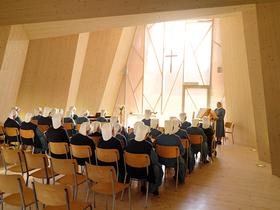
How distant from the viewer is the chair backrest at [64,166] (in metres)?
4.39

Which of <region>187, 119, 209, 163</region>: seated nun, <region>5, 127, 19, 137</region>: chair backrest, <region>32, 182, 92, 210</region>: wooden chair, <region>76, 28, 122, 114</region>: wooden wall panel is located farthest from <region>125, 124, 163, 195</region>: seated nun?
<region>76, 28, 122, 114</region>: wooden wall panel

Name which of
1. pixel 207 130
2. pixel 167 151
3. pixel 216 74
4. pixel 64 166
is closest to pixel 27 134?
pixel 64 166

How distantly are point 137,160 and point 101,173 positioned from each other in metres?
0.80

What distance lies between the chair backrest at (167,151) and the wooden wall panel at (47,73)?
570cm

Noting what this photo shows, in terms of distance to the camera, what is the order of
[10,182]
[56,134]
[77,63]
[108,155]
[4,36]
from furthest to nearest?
1. [77,63]
2. [4,36]
3. [56,134]
4. [108,155]
5. [10,182]

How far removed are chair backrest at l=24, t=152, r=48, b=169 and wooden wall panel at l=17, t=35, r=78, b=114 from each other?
577cm

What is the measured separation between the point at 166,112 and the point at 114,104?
9.97 feet

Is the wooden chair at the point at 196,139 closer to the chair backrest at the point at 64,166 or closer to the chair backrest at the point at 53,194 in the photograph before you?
the chair backrest at the point at 64,166

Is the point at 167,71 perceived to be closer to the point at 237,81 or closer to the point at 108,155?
the point at 237,81

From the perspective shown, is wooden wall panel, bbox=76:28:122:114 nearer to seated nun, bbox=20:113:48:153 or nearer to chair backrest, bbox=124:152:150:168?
seated nun, bbox=20:113:48:153

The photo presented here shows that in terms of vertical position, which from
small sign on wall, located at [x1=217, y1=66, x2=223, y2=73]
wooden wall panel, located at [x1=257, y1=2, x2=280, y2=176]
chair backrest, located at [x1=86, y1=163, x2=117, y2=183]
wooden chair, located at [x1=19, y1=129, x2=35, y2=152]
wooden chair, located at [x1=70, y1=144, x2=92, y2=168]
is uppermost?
small sign on wall, located at [x1=217, y1=66, x2=223, y2=73]

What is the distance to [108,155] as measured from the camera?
4973mm

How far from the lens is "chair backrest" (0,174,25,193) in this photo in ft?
11.2

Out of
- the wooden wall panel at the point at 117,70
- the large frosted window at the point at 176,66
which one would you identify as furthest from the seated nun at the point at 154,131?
the large frosted window at the point at 176,66
